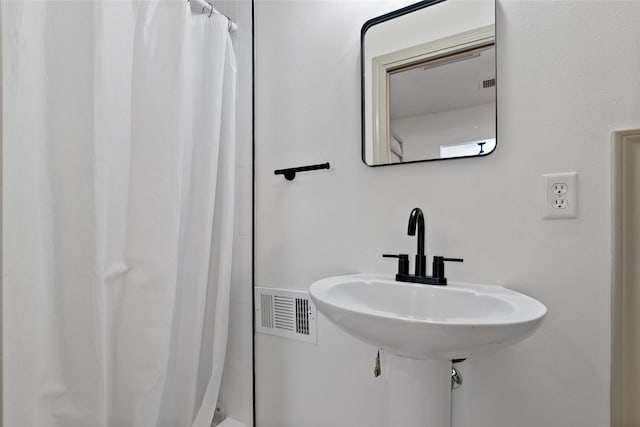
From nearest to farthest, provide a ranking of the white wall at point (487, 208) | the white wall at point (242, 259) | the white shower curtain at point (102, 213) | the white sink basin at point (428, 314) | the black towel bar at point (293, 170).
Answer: the white sink basin at point (428, 314)
the white shower curtain at point (102, 213)
the white wall at point (487, 208)
the black towel bar at point (293, 170)
the white wall at point (242, 259)

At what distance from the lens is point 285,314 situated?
131 cm

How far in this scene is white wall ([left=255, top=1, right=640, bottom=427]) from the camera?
0.85 m

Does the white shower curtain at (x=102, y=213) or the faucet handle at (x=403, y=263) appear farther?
the faucet handle at (x=403, y=263)

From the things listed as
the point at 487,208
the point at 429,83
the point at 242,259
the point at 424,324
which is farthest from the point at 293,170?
the point at 424,324

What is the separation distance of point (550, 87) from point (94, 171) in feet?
3.86

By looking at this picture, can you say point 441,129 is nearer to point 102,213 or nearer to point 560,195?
point 560,195

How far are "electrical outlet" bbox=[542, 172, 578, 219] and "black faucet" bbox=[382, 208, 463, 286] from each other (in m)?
0.26

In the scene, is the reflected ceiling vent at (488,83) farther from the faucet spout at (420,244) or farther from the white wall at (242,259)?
the white wall at (242,259)

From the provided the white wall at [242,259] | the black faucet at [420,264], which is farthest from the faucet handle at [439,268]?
the white wall at [242,259]

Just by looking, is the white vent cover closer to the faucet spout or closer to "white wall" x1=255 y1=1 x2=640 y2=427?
"white wall" x1=255 y1=1 x2=640 y2=427

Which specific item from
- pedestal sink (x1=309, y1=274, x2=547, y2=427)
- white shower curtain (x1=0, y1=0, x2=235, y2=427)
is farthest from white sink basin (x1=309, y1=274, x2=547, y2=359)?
white shower curtain (x1=0, y1=0, x2=235, y2=427)

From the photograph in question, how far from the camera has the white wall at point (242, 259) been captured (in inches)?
54.5

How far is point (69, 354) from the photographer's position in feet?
2.75

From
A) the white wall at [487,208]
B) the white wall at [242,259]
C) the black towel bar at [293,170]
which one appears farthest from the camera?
the white wall at [242,259]
